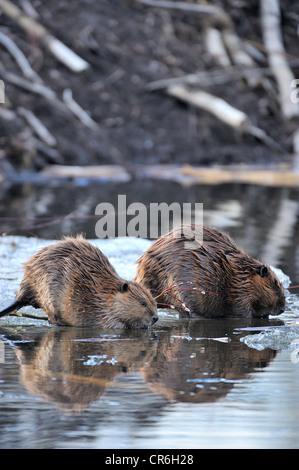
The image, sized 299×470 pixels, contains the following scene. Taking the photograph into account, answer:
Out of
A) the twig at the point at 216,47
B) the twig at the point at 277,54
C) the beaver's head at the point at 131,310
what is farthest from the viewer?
the twig at the point at 216,47

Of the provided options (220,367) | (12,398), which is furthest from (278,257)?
(12,398)

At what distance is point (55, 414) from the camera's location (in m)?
3.57

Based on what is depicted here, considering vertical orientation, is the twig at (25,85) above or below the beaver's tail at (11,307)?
above

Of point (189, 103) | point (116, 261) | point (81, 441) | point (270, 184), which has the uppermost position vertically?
point (189, 103)

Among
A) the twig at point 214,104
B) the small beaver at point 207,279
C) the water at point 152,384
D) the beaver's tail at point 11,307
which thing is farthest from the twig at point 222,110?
the beaver's tail at point 11,307

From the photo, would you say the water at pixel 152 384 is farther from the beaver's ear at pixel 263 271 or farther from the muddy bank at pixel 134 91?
the muddy bank at pixel 134 91

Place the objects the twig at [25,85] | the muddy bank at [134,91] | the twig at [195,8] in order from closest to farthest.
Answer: the muddy bank at [134,91], the twig at [25,85], the twig at [195,8]

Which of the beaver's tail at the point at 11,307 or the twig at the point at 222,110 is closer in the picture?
the beaver's tail at the point at 11,307

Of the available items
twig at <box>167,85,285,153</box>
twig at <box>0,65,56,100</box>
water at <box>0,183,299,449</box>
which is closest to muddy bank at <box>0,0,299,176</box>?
twig at <box>0,65,56,100</box>

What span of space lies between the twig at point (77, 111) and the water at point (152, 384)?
10.0m

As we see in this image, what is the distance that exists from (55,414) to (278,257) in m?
4.65

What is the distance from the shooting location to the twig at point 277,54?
688 inches

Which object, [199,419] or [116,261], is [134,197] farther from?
[199,419]

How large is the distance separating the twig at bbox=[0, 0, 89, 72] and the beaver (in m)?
12.0
